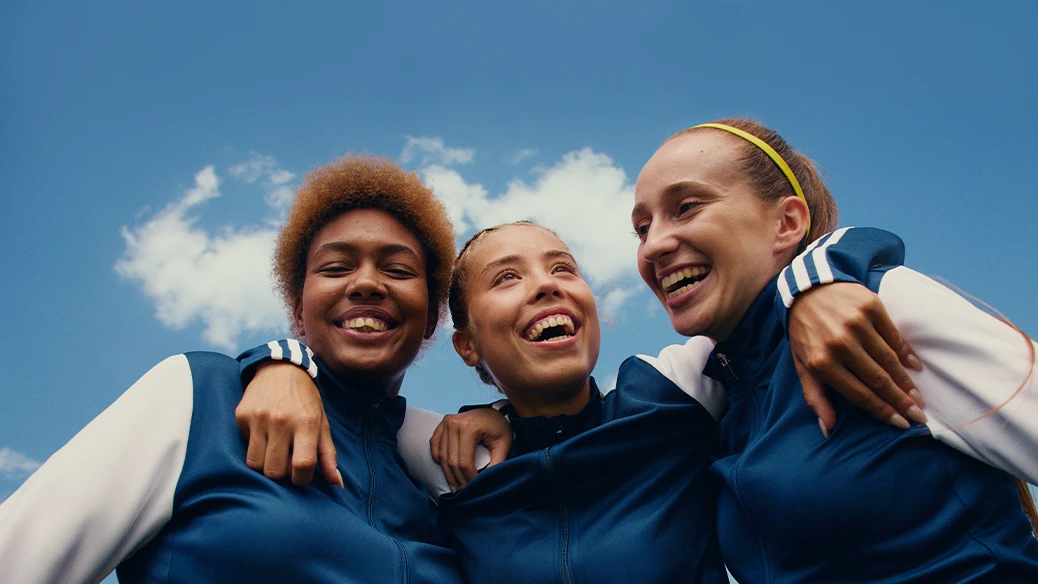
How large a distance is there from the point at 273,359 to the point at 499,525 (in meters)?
1.07

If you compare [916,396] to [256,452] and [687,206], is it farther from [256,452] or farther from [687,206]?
[256,452]

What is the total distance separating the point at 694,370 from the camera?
10.2ft

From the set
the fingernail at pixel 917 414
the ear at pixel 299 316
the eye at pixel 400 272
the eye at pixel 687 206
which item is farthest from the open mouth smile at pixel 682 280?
the ear at pixel 299 316

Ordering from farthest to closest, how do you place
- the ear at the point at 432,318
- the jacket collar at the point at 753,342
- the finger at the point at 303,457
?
the ear at the point at 432,318, the jacket collar at the point at 753,342, the finger at the point at 303,457

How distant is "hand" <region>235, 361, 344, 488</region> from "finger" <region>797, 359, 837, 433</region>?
1.58 m

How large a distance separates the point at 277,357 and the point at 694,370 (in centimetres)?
167

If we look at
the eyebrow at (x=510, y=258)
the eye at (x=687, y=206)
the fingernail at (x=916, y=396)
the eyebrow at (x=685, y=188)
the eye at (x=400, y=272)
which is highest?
the eye at (x=400, y=272)

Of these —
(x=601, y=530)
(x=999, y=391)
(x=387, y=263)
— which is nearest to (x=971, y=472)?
(x=999, y=391)

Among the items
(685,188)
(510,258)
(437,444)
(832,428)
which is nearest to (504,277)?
(510,258)

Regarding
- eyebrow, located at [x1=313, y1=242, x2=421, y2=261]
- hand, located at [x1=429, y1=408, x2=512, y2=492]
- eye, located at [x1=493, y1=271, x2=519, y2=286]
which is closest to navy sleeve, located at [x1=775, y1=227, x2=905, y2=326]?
eye, located at [x1=493, y1=271, x2=519, y2=286]

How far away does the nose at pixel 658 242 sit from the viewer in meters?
2.84

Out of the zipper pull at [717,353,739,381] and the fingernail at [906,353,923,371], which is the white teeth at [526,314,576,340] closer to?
the zipper pull at [717,353,739,381]

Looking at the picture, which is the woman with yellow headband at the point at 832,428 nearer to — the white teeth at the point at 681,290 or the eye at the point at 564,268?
the white teeth at the point at 681,290

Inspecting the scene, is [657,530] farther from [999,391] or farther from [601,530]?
[999,391]
